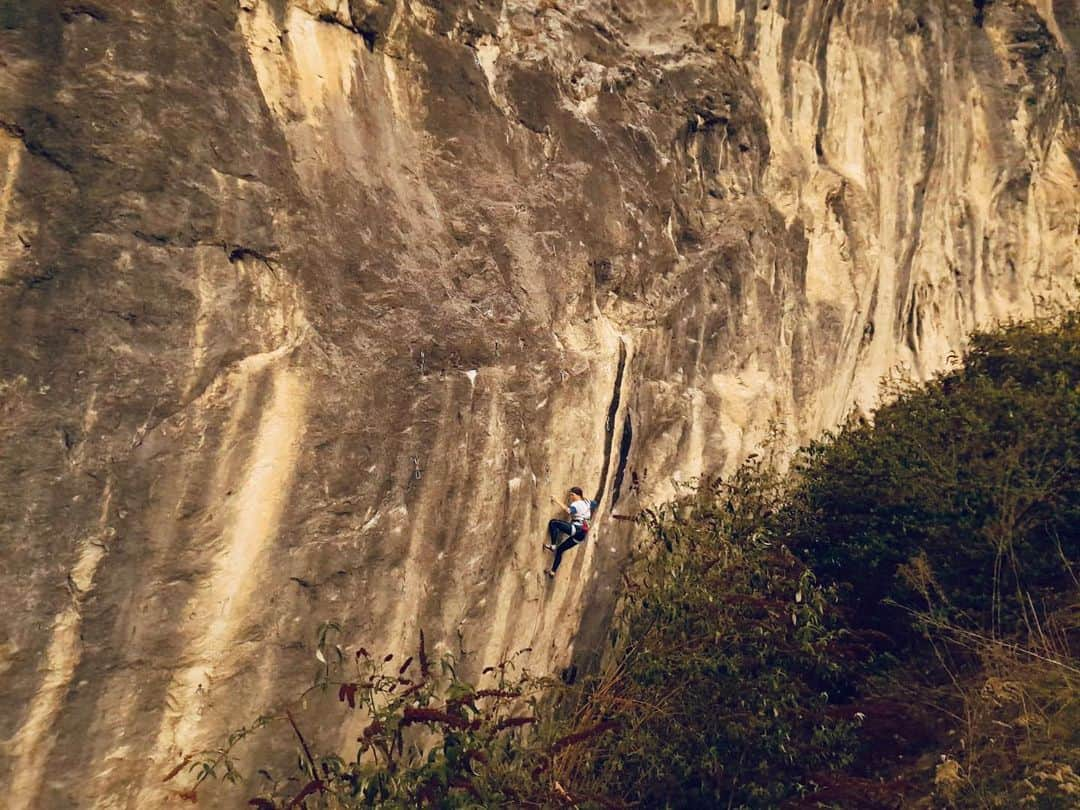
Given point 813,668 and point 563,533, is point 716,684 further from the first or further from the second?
point 563,533

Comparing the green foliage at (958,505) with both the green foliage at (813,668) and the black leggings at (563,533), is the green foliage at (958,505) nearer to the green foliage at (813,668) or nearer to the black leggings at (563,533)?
the green foliage at (813,668)

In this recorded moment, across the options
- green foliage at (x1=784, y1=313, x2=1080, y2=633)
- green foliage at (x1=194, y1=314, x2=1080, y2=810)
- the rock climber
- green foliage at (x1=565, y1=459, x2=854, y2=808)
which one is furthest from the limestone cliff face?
green foliage at (x1=784, y1=313, x2=1080, y2=633)

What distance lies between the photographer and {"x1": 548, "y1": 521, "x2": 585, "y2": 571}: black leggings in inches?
255

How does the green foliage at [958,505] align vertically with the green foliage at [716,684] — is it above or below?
above

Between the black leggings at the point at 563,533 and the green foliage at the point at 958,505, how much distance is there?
2174 millimetres

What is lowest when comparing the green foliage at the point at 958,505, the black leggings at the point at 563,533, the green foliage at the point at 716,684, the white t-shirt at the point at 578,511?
the green foliage at the point at 716,684

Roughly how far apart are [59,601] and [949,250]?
33.3 feet

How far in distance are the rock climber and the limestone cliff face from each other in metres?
0.12

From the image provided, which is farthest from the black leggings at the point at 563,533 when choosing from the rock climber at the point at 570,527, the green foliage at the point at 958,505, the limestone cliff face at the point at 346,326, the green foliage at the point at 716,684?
the green foliage at the point at 958,505

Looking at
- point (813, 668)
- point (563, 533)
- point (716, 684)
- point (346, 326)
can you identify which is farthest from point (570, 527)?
point (346, 326)

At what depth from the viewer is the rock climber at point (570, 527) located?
648 centimetres

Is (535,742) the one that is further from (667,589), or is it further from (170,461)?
(170,461)

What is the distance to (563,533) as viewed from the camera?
6.53 metres

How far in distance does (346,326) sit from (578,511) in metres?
2.09
